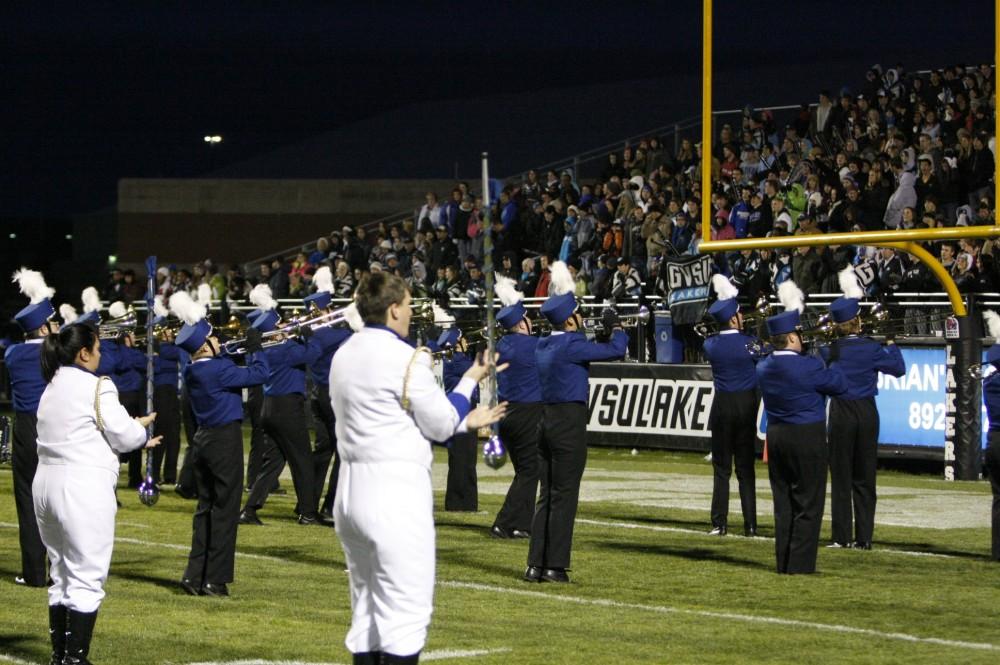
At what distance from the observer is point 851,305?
12102 mm

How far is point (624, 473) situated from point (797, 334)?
799 centimetres

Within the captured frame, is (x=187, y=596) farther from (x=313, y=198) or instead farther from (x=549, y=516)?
(x=313, y=198)

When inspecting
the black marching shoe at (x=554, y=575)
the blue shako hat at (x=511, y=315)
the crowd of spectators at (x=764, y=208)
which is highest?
the crowd of spectators at (x=764, y=208)

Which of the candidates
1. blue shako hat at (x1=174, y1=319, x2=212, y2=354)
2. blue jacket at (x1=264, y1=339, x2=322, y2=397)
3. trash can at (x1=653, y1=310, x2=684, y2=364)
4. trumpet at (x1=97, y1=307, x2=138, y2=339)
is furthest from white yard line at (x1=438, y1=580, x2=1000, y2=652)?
trash can at (x1=653, y1=310, x2=684, y2=364)

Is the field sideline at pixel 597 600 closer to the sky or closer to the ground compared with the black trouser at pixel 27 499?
closer to the ground

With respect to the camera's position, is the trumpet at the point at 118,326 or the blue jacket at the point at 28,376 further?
the trumpet at the point at 118,326

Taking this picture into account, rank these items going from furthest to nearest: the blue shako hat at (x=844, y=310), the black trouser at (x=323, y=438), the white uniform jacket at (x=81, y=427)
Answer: the black trouser at (x=323, y=438)
the blue shako hat at (x=844, y=310)
the white uniform jacket at (x=81, y=427)

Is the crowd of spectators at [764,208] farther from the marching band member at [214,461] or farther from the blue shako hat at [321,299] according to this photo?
the marching band member at [214,461]

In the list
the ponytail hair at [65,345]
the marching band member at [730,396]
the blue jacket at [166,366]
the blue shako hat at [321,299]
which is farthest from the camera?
the blue jacket at [166,366]

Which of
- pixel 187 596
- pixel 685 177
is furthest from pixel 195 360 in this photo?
pixel 685 177

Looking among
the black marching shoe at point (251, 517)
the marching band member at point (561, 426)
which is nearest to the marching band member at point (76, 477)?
the marching band member at point (561, 426)

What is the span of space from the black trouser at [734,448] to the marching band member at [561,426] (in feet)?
8.01

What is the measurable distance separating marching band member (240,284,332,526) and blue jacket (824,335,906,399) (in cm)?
422

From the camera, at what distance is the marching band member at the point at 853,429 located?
12.0 meters
